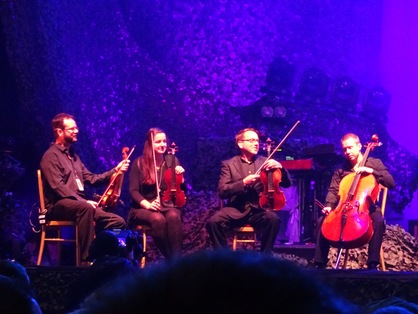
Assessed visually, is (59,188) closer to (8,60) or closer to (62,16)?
(8,60)

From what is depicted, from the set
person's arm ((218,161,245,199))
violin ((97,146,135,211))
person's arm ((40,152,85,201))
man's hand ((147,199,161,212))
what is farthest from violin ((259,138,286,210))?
person's arm ((40,152,85,201))

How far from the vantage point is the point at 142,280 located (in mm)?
473

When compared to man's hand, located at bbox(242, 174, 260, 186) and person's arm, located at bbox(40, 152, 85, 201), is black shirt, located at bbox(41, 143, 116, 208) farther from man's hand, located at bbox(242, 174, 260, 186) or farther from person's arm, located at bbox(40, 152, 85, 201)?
man's hand, located at bbox(242, 174, 260, 186)

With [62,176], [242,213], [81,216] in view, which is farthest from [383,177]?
[62,176]

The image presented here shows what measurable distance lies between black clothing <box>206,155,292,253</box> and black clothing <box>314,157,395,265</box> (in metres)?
0.38

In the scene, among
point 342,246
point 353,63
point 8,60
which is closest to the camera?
point 342,246

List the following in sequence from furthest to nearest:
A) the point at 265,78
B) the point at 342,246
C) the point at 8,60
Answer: the point at 265,78
the point at 8,60
the point at 342,246

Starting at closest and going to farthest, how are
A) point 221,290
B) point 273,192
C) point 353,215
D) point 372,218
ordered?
point 221,290 < point 353,215 < point 372,218 < point 273,192

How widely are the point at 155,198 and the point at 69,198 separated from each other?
2.54ft

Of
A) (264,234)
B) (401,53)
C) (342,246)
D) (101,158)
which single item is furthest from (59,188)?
(401,53)

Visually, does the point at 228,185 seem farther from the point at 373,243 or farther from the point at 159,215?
the point at 373,243

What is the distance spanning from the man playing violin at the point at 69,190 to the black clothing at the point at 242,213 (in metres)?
0.81

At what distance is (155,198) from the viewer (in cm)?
548

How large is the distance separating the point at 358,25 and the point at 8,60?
5571mm
